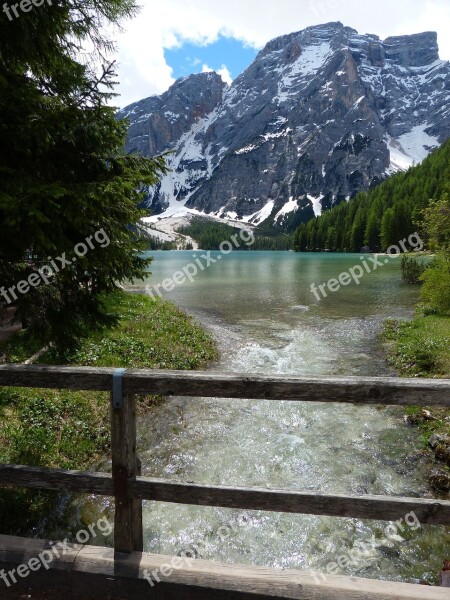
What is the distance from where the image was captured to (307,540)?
6488mm

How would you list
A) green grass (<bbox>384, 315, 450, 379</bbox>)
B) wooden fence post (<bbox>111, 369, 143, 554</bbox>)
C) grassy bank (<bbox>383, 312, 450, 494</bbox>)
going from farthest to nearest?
green grass (<bbox>384, 315, 450, 379</bbox>) < grassy bank (<bbox>383, 312, 450, 494</bbox>) < wooden fence post (<bbox>111, 369, 143, 554</bbox>)

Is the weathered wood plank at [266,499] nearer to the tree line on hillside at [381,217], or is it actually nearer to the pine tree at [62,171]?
the pine tree at [62,171]

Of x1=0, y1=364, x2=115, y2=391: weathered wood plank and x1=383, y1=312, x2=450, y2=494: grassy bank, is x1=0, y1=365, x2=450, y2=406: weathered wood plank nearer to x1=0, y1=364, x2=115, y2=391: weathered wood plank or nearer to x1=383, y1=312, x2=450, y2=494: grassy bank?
x1=0, y1=364, x2=115, y2=391: weathered wood plank

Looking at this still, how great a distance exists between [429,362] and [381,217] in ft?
433

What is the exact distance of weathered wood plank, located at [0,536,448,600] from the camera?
11.8 feet

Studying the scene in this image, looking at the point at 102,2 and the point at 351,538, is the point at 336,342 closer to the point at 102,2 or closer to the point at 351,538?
the point at 351,538

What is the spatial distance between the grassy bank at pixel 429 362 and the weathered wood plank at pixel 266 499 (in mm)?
5094

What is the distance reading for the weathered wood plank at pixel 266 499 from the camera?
11.9ft
